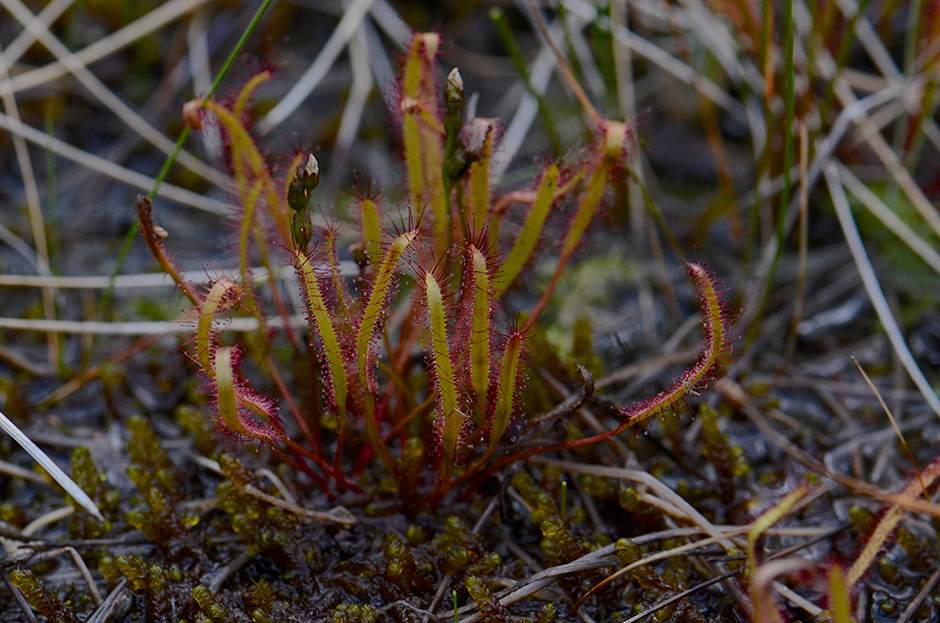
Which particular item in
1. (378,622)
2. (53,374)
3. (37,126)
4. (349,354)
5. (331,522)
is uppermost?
(37,126)

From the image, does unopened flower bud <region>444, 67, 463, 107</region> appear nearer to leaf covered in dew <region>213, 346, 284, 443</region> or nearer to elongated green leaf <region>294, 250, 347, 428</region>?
elongated green leaf <region>294, 250, 347, 428</region>

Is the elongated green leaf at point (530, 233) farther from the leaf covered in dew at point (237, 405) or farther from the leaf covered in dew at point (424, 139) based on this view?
the leaf covered in dew at point (237, 405)

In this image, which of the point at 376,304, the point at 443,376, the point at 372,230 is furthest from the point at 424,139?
the point at 443,376

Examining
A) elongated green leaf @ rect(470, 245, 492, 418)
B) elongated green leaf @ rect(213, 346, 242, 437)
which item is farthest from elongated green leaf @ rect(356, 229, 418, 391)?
elongated green leaf @ rect(213, 346, 242, 437)

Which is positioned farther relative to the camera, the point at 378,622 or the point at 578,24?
the point at 578,24

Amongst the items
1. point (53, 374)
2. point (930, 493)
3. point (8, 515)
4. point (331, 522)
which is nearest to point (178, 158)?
Result: point (53, 374)

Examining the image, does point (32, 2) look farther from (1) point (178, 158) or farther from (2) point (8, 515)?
(2) point (8, 515)

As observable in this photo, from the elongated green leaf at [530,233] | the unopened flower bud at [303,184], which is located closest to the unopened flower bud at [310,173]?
the unopened flower bud at [303,184]

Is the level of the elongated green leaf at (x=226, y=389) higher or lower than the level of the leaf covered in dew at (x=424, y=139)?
lower
